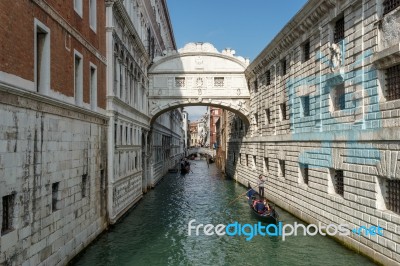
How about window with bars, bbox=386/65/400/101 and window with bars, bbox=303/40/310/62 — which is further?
window with bars, bbox=303/40/310/62

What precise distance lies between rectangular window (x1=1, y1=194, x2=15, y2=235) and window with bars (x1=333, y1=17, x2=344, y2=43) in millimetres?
10297

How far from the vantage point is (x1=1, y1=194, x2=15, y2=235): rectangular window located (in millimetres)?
6827

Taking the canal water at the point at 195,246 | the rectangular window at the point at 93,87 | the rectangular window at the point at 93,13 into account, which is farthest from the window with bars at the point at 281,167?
the rectangular window at the point at 93,13

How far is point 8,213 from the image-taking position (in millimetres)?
6918

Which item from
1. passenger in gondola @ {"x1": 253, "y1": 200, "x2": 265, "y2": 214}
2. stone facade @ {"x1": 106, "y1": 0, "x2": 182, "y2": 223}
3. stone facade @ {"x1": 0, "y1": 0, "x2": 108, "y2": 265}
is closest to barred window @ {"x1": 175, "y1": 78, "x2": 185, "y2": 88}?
stone facade @ {"x1": 106, "y1": 0, "x2": 182, "y2": 223}

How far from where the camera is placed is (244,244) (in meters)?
12.0

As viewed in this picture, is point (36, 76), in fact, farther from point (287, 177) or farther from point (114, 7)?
point (287, 177)

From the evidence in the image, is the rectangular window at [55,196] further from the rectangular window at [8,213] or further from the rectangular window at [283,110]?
the rectangular window at [283,110]

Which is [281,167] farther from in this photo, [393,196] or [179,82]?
[179,82]

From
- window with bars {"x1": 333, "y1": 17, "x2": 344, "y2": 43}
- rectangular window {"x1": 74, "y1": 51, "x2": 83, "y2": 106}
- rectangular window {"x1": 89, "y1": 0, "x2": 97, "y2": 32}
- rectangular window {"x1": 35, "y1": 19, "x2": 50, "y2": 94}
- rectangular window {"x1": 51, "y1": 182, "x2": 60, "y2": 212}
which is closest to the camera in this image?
rectangular window {"x1": 35, "y1": 19, "x2": 50, "y2": 94}

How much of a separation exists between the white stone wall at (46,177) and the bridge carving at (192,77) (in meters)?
12.4

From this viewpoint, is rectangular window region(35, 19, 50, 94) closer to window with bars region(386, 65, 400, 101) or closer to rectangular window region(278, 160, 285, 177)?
window with bars region(386, 65, 400, 101)

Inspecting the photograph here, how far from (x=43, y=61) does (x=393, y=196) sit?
8747 mm

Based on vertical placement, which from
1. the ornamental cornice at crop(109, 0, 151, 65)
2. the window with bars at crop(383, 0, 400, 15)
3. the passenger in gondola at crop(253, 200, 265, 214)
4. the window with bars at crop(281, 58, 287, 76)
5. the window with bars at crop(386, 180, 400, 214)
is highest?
the ornamental cornice at crop(109, 0, 151, 65)
